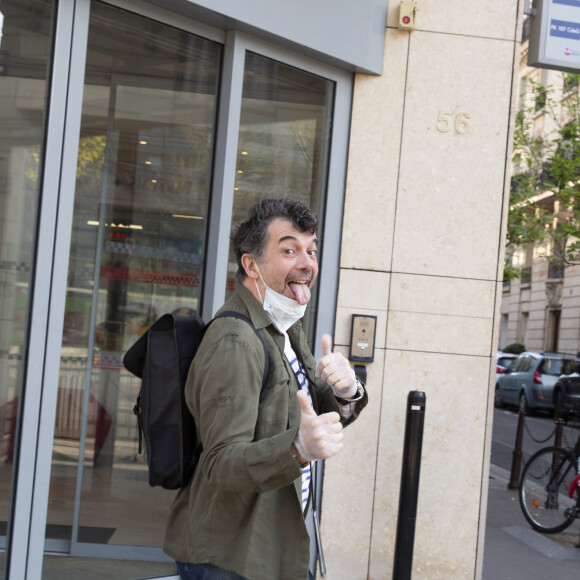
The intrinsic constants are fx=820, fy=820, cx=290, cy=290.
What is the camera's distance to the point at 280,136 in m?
5.20

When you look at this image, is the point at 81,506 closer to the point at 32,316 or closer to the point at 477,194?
the point at 32,316

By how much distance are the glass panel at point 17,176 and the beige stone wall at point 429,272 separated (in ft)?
6.54

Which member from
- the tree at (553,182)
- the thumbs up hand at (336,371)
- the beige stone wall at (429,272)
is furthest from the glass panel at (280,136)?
the tree at (553,182)

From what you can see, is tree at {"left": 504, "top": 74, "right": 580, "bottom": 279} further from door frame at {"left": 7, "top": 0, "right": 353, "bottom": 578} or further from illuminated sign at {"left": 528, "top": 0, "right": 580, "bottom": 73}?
door frame at {"left": 7, "top": 0, "right": 353, "bottom": 578}

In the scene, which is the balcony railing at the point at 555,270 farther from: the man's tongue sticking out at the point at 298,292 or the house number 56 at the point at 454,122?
the man's tongue sticking out at the point at 298,292

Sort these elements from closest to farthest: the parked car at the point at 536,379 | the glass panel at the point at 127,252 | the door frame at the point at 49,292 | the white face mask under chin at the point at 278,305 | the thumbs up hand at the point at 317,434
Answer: the thumbs up hand at the point at 317,434, the white face mask under chin at the point at 278,305, the door frame at the point at 49,292, the glass panel at the point at 127,252, the parked car at the point at 536,379

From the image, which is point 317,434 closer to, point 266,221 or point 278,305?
point 278,305

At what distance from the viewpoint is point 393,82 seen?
17.0ft

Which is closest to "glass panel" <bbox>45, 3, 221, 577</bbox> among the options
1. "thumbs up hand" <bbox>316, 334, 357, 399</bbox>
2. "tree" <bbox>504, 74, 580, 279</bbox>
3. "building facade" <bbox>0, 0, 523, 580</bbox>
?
"building facade" <bbox>0, 0, 523, 580</bbox>

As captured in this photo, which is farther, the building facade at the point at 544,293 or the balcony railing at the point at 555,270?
the balcony railing at the point at 555,270

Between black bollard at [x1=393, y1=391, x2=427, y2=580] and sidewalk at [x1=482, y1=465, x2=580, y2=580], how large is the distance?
1316 millimetres

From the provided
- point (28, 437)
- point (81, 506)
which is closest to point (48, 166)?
point (28, 437)

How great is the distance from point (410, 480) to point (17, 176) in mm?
2839

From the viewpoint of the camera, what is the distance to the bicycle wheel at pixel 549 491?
7277 mm
